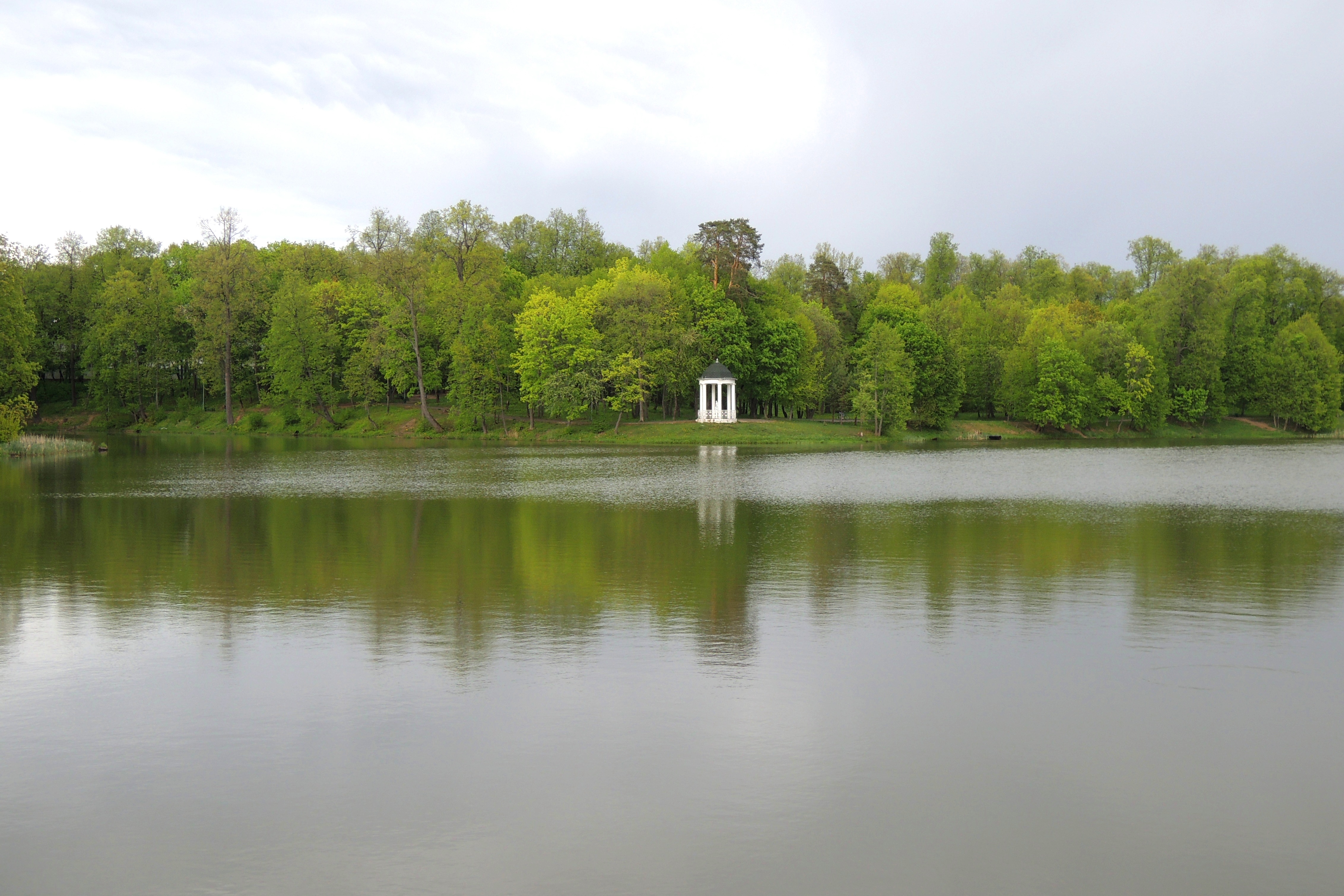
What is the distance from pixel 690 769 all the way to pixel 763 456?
44.1 m

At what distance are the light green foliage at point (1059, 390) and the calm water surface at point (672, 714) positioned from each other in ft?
198

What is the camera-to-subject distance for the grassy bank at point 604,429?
222 feet

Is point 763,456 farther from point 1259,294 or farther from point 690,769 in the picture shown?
point 1259,294

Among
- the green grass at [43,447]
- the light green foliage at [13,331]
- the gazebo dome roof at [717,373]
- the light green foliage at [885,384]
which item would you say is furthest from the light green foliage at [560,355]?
the light green foliage at [13,331]

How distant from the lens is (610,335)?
71.1 meters

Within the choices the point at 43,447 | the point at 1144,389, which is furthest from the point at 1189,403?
the point at 43,447

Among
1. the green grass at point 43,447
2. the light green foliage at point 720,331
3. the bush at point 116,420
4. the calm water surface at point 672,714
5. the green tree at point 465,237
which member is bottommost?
the calm water surface at point 672,714

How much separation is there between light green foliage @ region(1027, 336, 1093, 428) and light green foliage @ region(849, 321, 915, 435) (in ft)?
37.9

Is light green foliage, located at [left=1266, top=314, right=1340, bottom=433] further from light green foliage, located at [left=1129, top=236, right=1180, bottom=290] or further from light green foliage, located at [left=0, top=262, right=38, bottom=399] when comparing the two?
light green foliage, located at [left=0, top=262, right=38, bottom=399]

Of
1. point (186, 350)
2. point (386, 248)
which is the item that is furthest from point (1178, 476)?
point (186, 350)

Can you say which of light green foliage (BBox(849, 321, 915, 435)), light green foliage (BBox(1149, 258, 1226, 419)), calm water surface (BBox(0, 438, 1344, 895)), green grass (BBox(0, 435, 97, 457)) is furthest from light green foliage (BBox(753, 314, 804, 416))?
calm water surface (BBox(0, 438, 1344, 895))

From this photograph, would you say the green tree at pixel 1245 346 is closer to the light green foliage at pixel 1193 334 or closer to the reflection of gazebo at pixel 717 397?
the light green foliage at pixel 1193 334

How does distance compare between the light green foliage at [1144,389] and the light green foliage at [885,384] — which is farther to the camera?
the light green foliage at [1144,389]

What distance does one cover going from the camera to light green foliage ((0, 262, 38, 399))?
51438 mm
